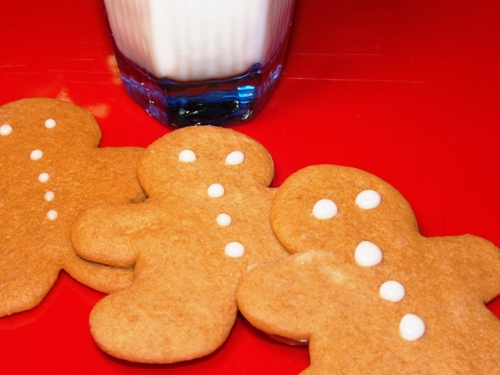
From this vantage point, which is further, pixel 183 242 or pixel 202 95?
pixel 202 95

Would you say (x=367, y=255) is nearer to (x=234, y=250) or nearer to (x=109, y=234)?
(x=234, y=250)

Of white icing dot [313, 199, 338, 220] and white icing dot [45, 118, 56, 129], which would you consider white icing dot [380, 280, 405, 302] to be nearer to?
white icing dot [313, 199, 338, 220]

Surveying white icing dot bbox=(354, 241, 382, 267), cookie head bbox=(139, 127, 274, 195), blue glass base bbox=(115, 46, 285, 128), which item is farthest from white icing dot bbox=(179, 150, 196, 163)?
white icing dot bbox=(354, 241, 382, 267)

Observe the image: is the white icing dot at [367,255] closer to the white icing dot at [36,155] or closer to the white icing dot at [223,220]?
the white icing dot at [223,220]

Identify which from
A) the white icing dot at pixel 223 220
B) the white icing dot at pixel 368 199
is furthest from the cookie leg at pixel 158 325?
the white icing dot at pixel 368 199

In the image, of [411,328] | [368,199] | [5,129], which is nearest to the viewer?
[411,328]

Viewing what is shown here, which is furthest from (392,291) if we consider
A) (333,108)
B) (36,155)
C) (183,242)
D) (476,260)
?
(36,155)

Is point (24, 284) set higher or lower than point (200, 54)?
lower
